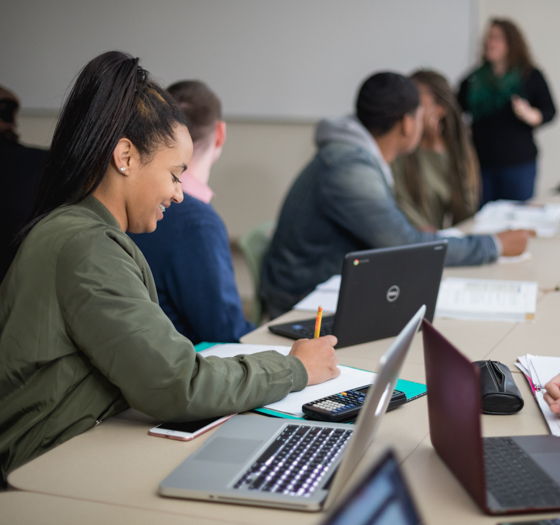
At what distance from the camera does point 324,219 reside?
7.53 feet

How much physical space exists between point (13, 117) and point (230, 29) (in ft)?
7.13

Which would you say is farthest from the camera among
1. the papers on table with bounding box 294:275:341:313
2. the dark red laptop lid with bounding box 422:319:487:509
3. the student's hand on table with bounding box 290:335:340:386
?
the papers on table with bounding box 294:275:341:313

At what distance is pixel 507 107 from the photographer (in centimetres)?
394

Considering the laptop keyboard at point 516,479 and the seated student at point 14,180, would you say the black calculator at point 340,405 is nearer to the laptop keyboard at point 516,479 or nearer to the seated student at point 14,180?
the laptop keyboard at point 516,479

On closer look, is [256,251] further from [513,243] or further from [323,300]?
[513,243]

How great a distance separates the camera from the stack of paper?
105cm

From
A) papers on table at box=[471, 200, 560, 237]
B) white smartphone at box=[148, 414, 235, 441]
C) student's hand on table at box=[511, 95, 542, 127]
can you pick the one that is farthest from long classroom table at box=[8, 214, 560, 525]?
student's hand on table at box=[511, 95, 542, 127]

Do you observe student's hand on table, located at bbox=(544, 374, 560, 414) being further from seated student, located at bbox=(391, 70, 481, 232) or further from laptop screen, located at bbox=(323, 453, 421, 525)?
seated student, located at bbox=(391, 70, 481, 232)

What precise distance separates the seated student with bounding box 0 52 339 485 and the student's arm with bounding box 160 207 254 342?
1.45ft

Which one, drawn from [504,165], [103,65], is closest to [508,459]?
[103,65]

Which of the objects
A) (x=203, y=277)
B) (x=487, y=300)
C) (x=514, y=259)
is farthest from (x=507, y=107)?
(x=203, y=277)

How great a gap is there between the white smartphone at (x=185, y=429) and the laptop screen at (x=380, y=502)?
1.74 feet

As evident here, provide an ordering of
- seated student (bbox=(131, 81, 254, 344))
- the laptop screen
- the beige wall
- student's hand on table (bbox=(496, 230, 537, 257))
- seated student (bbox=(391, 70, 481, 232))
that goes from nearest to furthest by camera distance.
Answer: the laptop screen < seated student (bbox=(131, 81, 254, 344)) < student's hand on table (bbox=(496, 230, 537, 257)) < seated student (bbox=(391, 70, 481, 232)) < the beige wall

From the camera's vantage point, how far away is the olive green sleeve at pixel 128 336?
938mm
